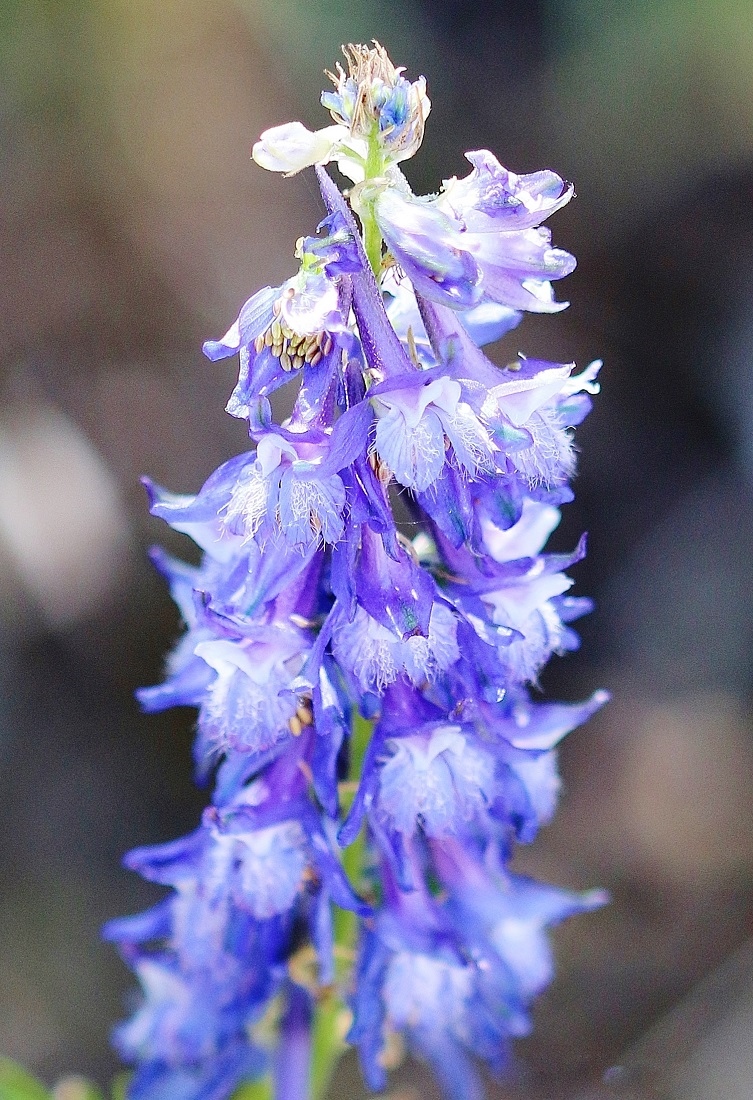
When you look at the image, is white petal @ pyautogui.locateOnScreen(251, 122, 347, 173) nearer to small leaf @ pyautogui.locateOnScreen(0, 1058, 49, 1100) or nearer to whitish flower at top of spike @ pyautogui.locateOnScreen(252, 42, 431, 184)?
whitish flower at top of spike @ pyautogui.locateOnScreen(252, 42, 431, 184)

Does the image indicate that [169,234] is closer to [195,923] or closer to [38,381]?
[38,381]

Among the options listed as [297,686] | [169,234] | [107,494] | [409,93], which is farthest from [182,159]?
[297,686]

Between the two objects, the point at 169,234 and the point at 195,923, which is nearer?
the point at 195,923

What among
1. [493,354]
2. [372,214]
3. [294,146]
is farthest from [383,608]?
[493,354]

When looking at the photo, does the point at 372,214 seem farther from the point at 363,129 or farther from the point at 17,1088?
the point at 17,1088

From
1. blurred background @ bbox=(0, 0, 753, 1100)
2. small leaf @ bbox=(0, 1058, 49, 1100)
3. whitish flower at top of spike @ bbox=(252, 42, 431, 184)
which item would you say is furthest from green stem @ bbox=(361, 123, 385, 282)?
blurred background @ bbox=(0, 0, 753, 1100)

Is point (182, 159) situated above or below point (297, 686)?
above
